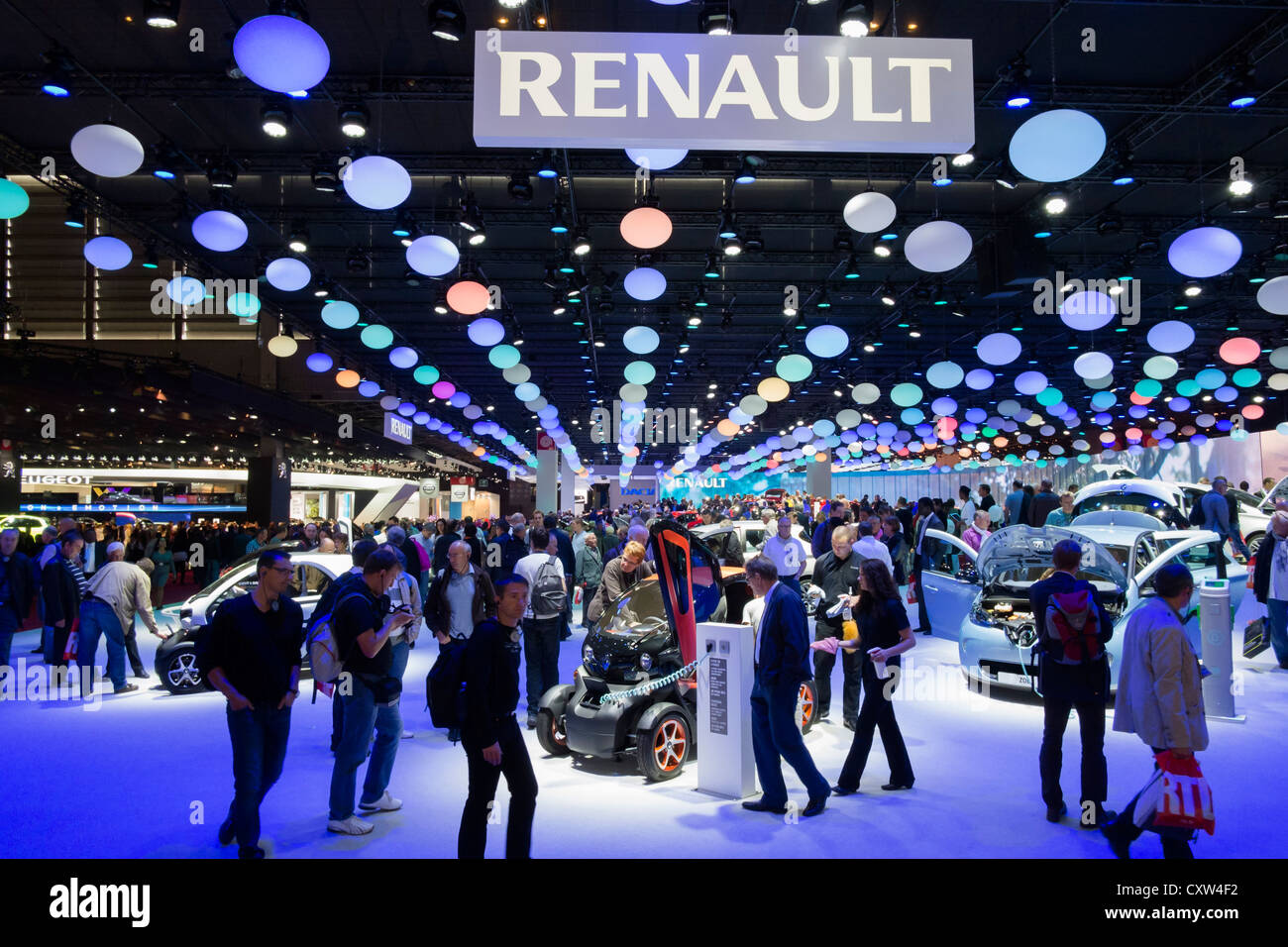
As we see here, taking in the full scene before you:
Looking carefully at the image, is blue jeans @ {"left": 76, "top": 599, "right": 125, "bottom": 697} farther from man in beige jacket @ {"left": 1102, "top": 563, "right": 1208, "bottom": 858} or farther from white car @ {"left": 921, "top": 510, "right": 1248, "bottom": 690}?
man in beige jacket @ {"left": 1102, "top": 563, "right": 1208, "bottom": 858}

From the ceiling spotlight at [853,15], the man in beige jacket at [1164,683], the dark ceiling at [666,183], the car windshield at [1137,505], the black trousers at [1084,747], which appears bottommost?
the black trousers at [1084,747]

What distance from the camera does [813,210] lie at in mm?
12750

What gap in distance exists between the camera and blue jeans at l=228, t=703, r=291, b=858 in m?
4.21

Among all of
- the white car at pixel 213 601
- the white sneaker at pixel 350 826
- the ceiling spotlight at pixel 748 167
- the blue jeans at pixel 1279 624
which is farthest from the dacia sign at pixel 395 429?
the blue jeans at pixel 1279 624

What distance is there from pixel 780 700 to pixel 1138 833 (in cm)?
184

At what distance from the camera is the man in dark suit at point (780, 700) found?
490 cm

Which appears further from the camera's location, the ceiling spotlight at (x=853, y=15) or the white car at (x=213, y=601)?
the white car at (x=213, y=601)

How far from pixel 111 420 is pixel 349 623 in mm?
19037

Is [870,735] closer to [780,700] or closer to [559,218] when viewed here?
[780,700]

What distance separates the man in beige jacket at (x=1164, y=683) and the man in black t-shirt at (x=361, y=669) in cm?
360

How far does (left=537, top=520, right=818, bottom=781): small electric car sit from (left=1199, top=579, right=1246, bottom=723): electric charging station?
3.63m

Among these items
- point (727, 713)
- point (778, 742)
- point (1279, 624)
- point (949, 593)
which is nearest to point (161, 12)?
point (727, 713)

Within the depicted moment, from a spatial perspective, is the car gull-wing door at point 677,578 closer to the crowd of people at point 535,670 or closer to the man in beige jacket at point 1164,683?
the crowd of people at point 535,670

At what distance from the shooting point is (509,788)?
12.3ft
